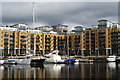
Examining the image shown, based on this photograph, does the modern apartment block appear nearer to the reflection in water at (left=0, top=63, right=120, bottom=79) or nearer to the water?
the reflection in water at (left=0, top=63, right=120, bottom=79)

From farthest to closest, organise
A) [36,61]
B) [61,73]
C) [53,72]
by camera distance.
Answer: [36,61] → [53,72] → [61,73]

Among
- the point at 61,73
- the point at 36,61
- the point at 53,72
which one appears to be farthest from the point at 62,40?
the point at 61,73

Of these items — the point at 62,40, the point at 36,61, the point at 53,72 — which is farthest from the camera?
the point at 62,40

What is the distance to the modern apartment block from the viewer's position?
143500 mm

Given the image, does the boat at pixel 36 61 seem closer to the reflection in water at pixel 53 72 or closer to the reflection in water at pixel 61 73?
the reflection in water at pixel 53 72

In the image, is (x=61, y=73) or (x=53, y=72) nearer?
(x=61, y=73)

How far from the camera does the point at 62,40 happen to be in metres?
172

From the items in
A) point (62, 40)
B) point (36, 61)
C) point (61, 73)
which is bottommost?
point (61, 73)

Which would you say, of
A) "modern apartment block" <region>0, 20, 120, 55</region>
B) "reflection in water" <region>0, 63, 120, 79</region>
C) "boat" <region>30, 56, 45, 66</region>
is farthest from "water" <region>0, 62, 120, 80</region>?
"modern apartment block" <region>0, 20, 120, 55</region>

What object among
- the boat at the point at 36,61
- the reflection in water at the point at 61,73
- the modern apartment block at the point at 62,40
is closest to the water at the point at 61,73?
the reflection in water at the point at 61,73

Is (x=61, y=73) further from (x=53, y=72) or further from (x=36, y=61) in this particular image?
(x=36, y=61)

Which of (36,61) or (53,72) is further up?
(36,61)

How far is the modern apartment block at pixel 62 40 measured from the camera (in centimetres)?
14350

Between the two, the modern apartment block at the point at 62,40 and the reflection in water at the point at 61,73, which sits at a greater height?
the modern apartment block at the point at 62,40
